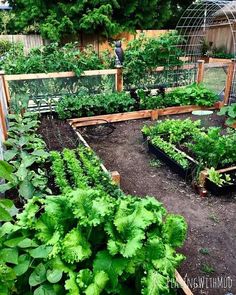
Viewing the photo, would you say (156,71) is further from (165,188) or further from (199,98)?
(165,188)

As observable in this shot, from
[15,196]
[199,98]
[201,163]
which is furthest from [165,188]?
[199,98]

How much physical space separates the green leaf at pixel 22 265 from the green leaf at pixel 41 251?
1.8 inches

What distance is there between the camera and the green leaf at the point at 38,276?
141 cm

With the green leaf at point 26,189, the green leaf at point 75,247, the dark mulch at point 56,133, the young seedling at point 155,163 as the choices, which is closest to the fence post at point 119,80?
the dark mulch at point 56,133

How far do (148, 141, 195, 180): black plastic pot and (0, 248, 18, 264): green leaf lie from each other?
2.70 metres

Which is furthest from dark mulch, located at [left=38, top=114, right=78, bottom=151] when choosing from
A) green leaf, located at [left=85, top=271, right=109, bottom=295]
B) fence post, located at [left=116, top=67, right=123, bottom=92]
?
green leaf, located at [left=85, top=271, right=109, bottom=295]

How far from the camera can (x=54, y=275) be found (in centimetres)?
142

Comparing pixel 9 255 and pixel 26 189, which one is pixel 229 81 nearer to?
pixel 26 189

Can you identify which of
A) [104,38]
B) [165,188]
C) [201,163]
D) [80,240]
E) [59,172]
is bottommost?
[165,188]

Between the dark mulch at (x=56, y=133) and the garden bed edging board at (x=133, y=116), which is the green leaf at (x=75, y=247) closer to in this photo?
the dark mulch at (x=56, y=133)

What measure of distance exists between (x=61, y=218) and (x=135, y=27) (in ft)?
40.3

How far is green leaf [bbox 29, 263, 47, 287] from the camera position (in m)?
1.41

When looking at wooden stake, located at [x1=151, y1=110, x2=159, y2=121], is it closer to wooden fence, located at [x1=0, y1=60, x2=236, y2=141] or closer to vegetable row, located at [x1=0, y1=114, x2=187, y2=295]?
wooden fence, located at [x1=0, y1=60, x2=236, y2=141]

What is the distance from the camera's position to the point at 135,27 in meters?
12.3
